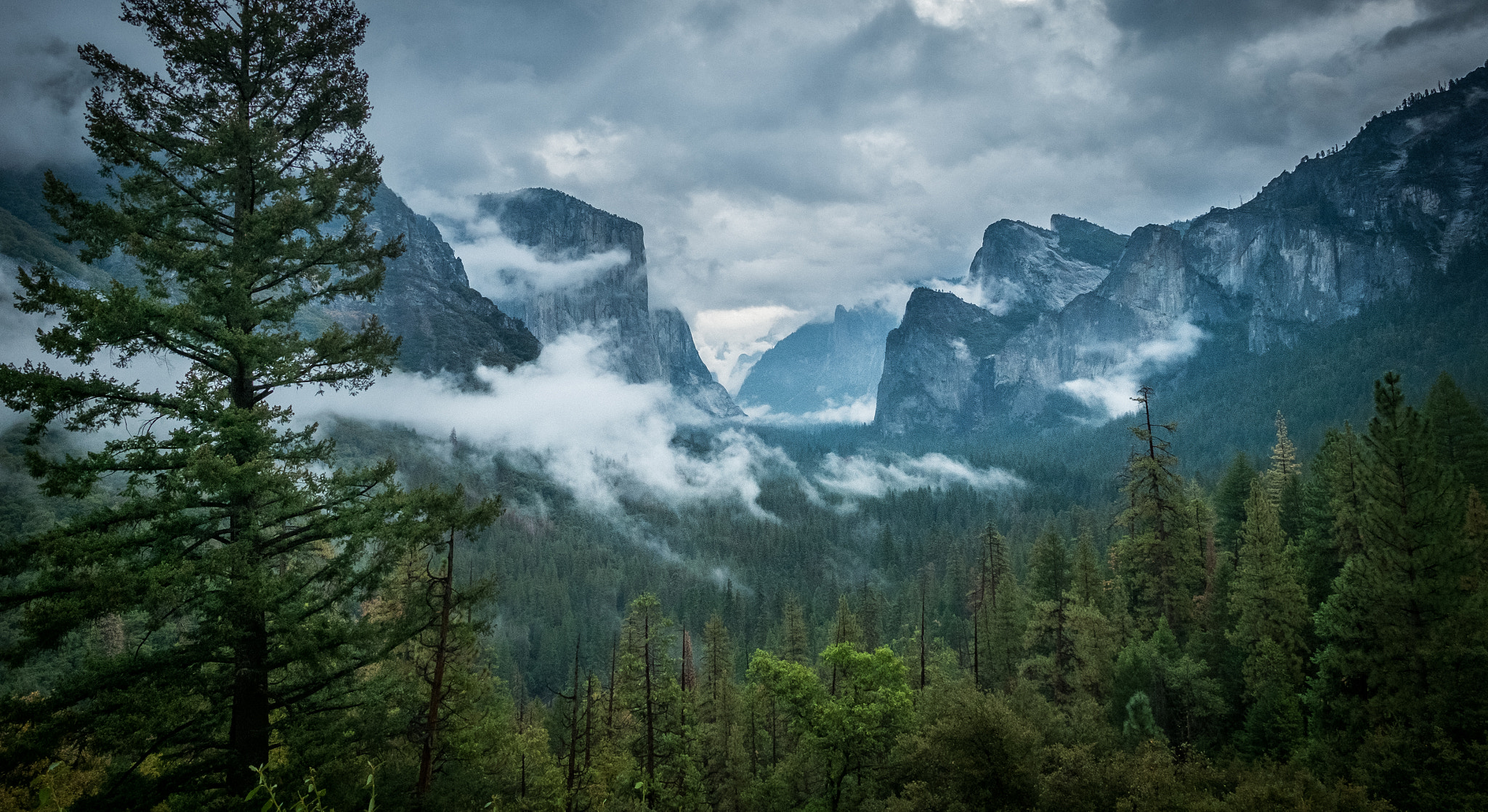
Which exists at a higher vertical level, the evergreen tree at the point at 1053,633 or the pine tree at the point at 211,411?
the pine tree at the point at 211,411

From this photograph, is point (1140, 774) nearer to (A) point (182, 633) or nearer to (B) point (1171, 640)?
(B) point (1171, 640)

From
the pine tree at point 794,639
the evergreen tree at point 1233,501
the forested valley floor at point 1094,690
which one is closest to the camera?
the forested valley floor at point 1094,690

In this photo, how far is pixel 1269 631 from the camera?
2605 centimetres

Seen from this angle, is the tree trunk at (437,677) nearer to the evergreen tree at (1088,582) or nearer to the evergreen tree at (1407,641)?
the evergreen tree at (1407,641)

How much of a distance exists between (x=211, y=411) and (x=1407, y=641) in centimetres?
3017

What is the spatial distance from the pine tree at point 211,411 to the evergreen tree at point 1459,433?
5050cm

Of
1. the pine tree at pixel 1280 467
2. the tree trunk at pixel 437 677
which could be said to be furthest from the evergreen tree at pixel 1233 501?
the tree trunk at pixel 437 677

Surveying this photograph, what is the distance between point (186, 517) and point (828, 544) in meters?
142

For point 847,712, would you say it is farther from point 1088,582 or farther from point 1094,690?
point 1088,582

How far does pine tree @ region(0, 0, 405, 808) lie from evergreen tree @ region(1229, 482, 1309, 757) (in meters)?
28.8

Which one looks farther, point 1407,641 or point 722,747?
point 722,747

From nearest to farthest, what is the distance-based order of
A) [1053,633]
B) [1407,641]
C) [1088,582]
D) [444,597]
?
[444,597], [1407,641], [1053,633], [1088,582]

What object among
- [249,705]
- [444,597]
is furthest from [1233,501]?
[249,705]

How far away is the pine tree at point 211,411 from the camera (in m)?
7.98
